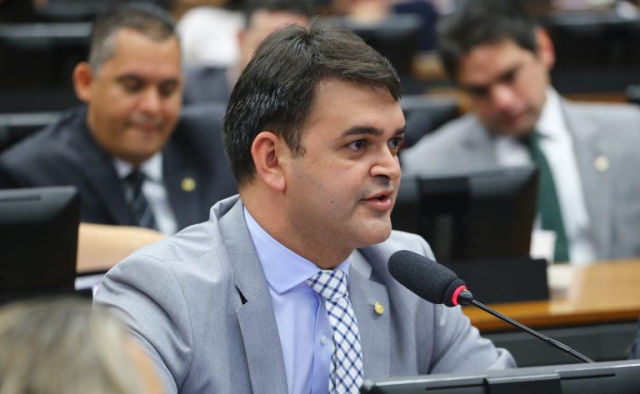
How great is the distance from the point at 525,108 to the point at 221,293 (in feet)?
6.53

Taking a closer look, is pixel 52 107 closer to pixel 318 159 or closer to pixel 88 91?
pixel 88 91

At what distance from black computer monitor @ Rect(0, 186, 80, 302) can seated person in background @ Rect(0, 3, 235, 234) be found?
1.01 metres

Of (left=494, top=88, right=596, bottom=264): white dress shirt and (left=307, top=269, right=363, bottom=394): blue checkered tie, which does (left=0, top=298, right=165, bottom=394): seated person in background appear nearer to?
(left=307, top=269, right=363, bottom=394): blue checkered tie

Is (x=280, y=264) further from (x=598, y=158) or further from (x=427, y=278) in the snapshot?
(x=598, y=158)

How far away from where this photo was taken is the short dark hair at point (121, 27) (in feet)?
10.3

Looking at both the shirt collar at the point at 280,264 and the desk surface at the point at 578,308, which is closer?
the shirt collar at the point at 280,264

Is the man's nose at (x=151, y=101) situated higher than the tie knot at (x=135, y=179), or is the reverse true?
the man's nose at (x=151, y=101)

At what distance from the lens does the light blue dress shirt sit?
1.78 metres

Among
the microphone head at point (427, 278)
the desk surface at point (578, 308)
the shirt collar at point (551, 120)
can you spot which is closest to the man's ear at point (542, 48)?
the shirt collar at point (551, 120)

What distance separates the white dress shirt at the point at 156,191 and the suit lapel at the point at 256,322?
53.1 inches

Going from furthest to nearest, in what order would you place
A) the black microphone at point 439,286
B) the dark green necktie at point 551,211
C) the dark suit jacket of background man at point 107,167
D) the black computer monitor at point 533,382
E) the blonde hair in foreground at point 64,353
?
the dark green necktie at point 551,211
the dark suit jacket of background man at point 107,167
the black microphone at point 439,286
the black computer monitor at point 533,382
the blonde hair in foreground at point 64,353

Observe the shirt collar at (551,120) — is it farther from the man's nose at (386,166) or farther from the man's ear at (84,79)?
the man's nose at (386,166)

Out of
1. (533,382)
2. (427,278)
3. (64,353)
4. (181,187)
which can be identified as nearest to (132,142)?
(181,187)

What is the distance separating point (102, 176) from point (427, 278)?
5.18 feet
